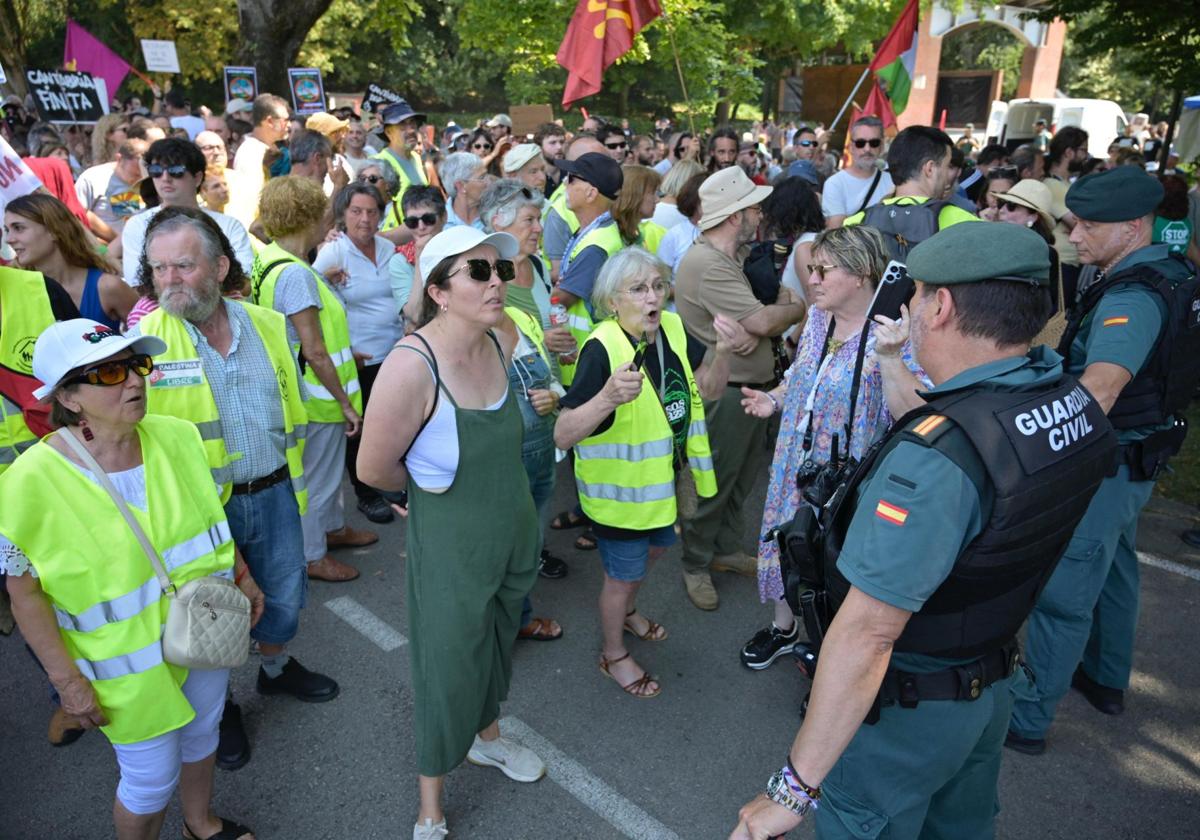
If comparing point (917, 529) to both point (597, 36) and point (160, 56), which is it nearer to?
point (597, 36)

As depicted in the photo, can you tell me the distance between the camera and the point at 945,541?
1.71m

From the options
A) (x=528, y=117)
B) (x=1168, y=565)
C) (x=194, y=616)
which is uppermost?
(x=528, y=117)

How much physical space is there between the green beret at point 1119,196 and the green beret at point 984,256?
1.73 meters

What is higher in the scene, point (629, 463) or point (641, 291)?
point (641, 291)

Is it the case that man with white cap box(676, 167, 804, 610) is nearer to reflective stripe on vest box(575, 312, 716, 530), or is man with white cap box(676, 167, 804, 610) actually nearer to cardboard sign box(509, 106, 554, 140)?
reflective stripe on vest box(575, 312, 716, 530)

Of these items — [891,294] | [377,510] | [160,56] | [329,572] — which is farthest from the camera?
[160,56]

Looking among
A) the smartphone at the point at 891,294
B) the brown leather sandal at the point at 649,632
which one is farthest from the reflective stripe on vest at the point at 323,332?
the smartphone at the point at 891,294

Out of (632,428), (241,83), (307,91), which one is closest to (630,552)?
(632,428)

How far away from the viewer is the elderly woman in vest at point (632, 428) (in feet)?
11.3

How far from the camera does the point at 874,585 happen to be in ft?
5.71

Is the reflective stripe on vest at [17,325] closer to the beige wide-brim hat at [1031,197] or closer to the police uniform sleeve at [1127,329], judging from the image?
the police uniform sleeve at [1127,329]

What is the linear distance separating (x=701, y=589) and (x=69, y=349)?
326cm

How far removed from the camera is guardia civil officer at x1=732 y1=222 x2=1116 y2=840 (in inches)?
68.2

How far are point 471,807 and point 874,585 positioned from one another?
2.08m
